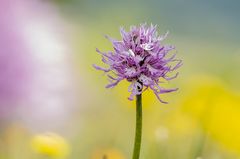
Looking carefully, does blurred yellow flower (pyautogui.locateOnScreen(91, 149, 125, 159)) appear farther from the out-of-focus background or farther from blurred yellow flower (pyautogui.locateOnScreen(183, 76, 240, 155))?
blurred yellow flower (pyautogui.locateOnScreen(183, 76, 240, 155))

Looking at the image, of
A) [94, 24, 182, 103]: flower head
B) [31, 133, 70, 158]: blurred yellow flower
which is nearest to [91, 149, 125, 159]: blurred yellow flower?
[31, 133, 70, 158]: blurred yellow flower

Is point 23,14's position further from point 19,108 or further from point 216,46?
point 216,46

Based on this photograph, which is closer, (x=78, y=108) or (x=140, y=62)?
(x=140, y=62)

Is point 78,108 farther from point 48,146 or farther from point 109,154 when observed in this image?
point 48,146

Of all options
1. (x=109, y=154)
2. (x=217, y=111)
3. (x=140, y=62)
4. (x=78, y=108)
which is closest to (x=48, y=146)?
(x=109, y=154)

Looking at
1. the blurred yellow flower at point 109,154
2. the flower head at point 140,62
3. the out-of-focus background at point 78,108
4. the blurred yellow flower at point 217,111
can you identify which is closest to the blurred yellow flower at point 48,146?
the out-of-focus background at point 78,108

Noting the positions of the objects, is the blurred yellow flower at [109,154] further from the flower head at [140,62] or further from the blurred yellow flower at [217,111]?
the flower head at [140,62]

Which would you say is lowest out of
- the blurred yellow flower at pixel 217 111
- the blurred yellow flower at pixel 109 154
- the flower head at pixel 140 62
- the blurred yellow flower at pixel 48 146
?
the blurred yellow flower at pixel 109 154
